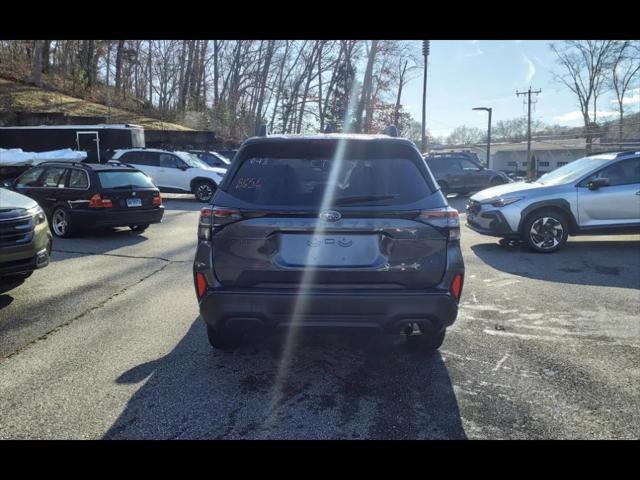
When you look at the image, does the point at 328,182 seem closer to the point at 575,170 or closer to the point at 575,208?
the point at 575,208

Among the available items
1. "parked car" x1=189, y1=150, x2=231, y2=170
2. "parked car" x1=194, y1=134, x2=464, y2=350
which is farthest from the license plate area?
"parked car" x1=189, y1=150, x2=231, y2=170

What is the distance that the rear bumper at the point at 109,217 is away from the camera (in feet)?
31.2

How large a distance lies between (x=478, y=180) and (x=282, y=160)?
16520 millimetres

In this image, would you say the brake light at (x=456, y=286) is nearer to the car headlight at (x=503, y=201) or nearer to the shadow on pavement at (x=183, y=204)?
the car headlight at (x=503, y=201)

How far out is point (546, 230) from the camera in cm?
862

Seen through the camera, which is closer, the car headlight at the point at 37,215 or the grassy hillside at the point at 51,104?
the car headlight at the point at 37,215

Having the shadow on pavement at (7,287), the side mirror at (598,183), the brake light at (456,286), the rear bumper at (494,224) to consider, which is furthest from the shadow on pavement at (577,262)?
the shadow on pavement at (7,287)

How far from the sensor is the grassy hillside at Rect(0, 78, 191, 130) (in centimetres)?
2785

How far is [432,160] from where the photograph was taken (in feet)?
62.0

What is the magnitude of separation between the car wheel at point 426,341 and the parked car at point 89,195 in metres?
7.57

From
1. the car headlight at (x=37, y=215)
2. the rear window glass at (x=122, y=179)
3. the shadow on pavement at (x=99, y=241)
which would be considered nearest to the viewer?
the car headlight at (x=37, y=215)
